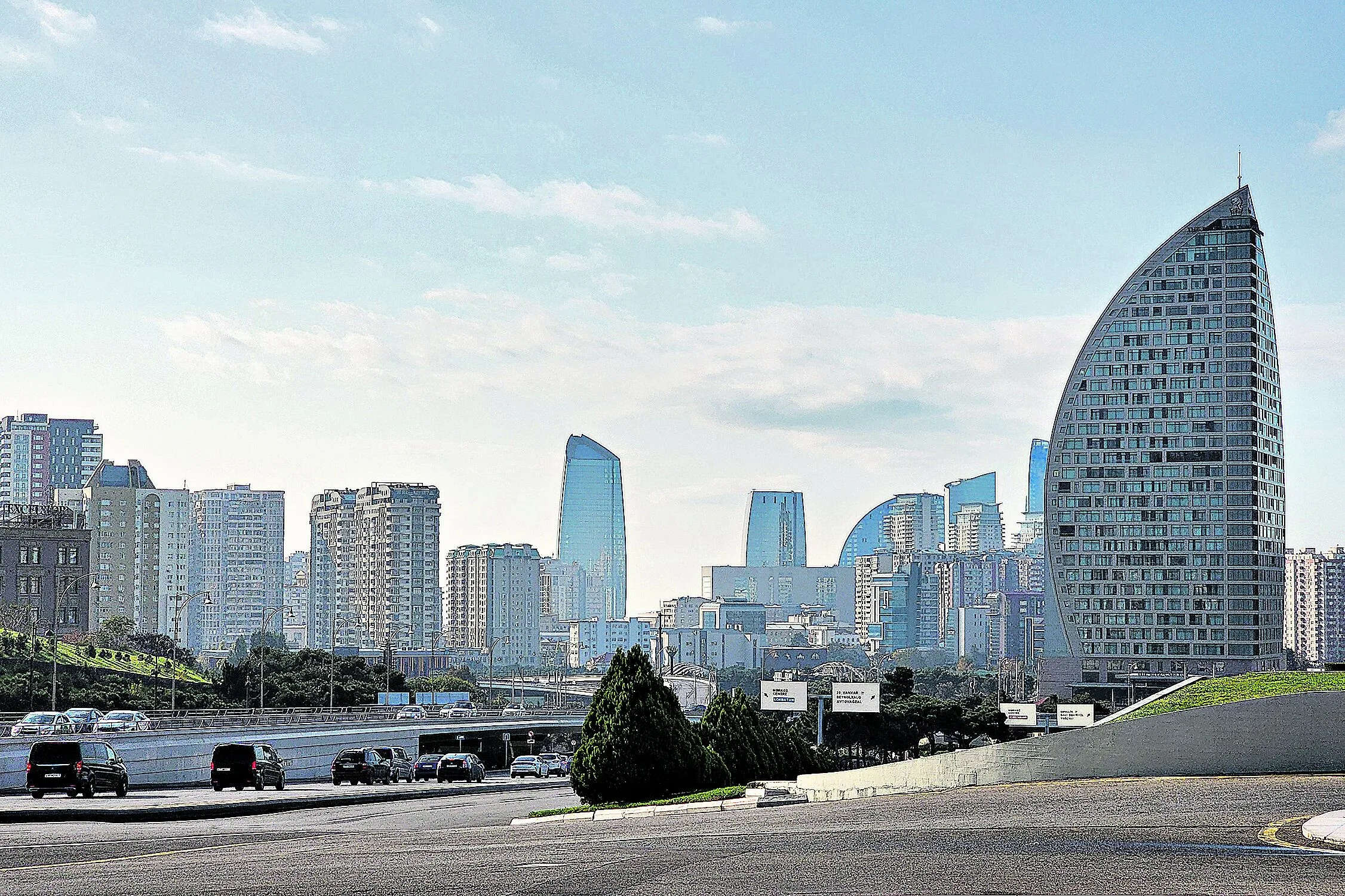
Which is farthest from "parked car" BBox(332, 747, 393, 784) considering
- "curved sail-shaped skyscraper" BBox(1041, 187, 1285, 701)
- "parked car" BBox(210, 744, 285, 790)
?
"curved sail-shaped skyscraper" BBox(1041, 187, 1285, 701)

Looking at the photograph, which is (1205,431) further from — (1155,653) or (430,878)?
(430,878)

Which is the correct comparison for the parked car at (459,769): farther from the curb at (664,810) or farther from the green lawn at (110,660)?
the green lawn at (110,660)

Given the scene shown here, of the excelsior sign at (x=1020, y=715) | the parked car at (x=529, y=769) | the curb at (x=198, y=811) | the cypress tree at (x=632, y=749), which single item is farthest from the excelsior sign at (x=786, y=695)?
the cypress tree at (x=632, y=749)

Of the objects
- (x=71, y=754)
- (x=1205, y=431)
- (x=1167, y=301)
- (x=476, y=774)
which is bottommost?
(x=476, y=774)

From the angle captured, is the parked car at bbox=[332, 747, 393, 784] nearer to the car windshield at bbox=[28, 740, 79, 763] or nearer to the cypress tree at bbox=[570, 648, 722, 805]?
the car windshield at bbox=[28, 740, 79, 763]

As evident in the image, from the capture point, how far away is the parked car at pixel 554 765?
272ft

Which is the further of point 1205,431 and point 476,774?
point 1205,431

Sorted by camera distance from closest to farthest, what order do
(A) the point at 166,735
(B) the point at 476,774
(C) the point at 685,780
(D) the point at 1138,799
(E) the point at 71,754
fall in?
(D) the point at 1138,799
(C) the point at 685,780
(E) the point at 71,754
(A) the point at 166,735
(B) the point at 476,774

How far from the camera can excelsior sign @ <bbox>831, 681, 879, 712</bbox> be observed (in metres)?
96.1

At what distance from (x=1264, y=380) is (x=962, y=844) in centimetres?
16558

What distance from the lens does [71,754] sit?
40969 millimetres

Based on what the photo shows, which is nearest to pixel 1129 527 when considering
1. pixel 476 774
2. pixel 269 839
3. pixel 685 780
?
pixel 476 774

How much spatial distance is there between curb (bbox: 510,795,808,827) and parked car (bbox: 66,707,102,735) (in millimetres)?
32897

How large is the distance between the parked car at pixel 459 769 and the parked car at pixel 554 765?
8091mm
